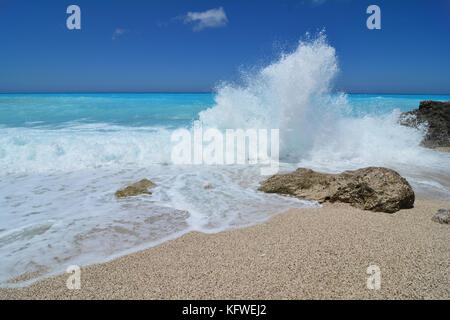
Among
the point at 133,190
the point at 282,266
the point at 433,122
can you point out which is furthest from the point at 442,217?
the point at 433,122

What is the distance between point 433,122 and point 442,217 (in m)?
7.79

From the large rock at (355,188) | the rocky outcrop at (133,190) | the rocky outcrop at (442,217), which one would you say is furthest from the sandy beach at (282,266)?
the rocky outcrop at (133,190)

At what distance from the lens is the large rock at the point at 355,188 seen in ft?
12.3

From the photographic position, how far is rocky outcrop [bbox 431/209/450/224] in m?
3.29

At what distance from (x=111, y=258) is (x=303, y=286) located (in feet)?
6.12

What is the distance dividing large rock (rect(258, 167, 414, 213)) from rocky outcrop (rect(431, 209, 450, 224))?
40 centimetres

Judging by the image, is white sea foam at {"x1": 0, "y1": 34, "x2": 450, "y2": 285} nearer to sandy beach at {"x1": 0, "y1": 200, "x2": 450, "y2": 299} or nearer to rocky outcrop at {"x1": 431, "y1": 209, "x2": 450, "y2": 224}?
sandy beach at {"x1": 0, "y1": 200, "x2": 450, "y2": 299}

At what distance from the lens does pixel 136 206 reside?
414cm

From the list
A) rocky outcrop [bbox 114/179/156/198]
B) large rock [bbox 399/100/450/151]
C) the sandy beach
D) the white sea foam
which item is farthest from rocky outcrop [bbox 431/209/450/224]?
large rock [bbox 399/100/450/151]

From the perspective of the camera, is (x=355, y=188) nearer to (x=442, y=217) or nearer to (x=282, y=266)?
(x=442, y=217)

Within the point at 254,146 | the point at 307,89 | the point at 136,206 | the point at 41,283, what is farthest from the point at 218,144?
the point at 41,283
